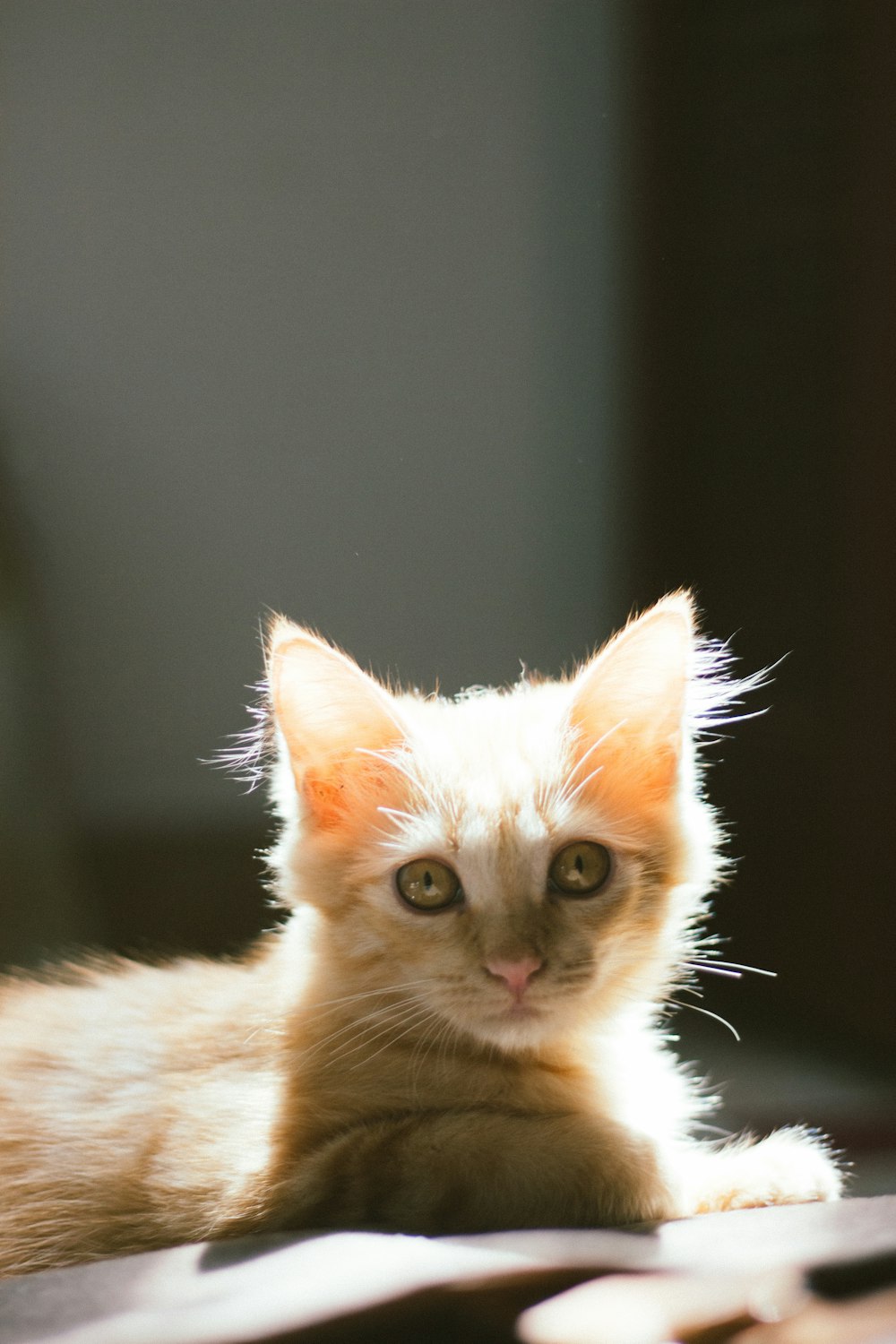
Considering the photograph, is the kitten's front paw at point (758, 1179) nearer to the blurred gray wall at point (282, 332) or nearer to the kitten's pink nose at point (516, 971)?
the kitten's pink nose at point (516, 971)

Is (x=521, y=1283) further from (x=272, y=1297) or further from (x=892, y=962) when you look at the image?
(x=892, y=962)

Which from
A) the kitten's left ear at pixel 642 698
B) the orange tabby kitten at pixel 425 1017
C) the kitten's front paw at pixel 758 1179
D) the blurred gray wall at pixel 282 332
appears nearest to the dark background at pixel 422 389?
the blurred gray wall at pixel 282 332

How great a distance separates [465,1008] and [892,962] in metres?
0.84

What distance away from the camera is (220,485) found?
1.38 meters

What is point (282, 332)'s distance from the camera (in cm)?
138

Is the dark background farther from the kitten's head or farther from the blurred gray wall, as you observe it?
the kitten's head

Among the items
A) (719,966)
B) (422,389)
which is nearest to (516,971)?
(719,966)

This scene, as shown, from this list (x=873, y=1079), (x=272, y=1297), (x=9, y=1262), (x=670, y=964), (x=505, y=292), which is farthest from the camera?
(x=873, y=1079)

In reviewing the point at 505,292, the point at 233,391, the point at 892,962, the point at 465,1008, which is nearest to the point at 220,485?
the point at 233,391

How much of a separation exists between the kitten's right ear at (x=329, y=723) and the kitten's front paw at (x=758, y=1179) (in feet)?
1.42

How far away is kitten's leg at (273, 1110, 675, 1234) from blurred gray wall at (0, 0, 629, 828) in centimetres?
59

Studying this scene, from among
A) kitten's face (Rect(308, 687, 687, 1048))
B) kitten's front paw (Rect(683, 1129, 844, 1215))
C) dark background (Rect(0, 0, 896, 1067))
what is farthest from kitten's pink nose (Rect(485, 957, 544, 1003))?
dark background (Rect(0, 0, 896, 1067))

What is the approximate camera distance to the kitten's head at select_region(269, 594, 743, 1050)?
979 millimetres

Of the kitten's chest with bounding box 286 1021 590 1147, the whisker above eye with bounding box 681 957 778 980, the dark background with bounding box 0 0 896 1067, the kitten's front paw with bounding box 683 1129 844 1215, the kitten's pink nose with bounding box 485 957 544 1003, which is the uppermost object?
the dark background with bounding box 0 0 896 1067
